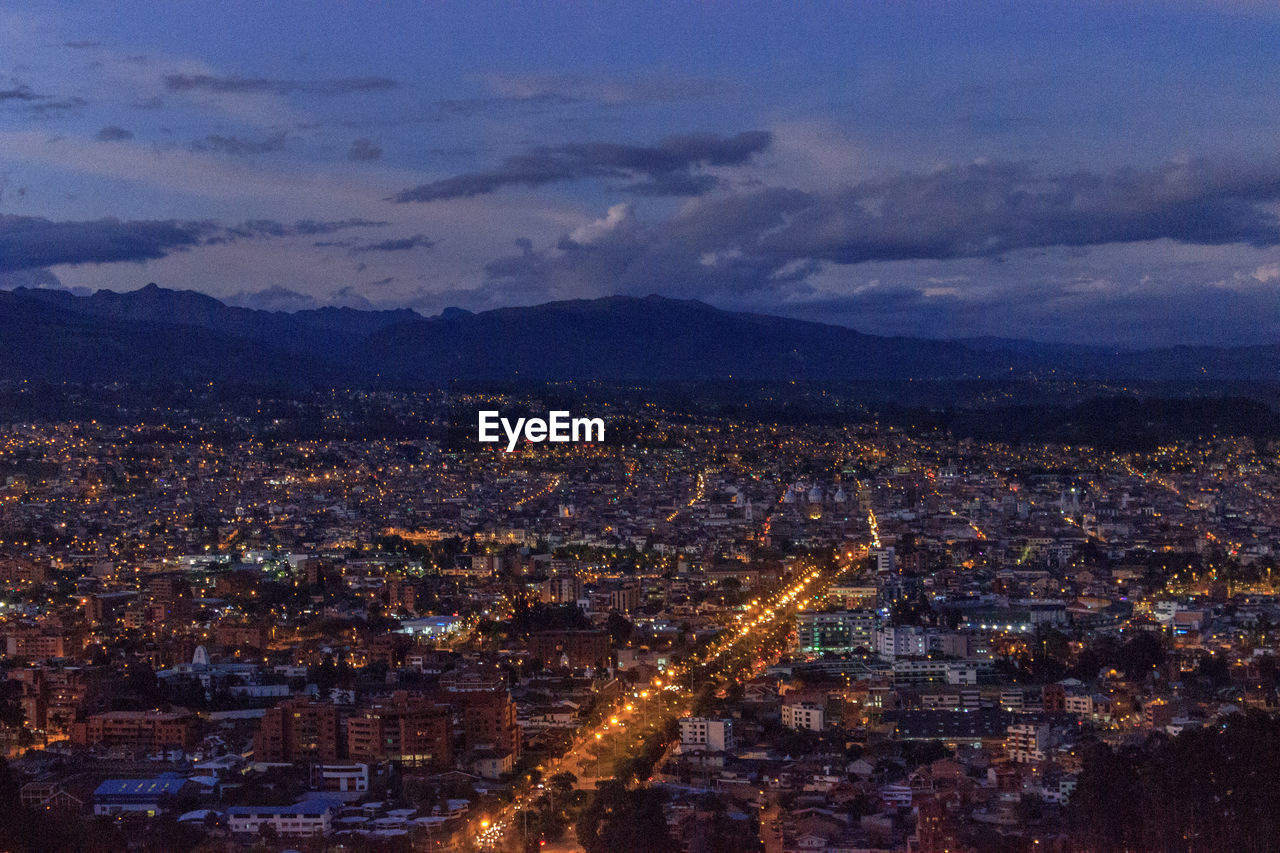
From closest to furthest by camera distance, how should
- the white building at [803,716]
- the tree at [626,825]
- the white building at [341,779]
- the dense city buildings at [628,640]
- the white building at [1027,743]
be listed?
1. the tree at [626,825]
2. the dense city buildings at [628,640]
3. the white building at [341,779]
4. the white building at [1027,743]
5. the white building at [803,716]

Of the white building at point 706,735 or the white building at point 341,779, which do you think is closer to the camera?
the white building at point 341,779

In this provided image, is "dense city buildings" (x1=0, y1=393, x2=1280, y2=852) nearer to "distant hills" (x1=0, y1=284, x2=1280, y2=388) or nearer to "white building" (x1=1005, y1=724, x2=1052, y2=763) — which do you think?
"white building" (x1=1005, y1=724, x2=1052, y2=763)

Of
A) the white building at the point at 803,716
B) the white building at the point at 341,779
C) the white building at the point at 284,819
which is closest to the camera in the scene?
the white building at the point at 284,819

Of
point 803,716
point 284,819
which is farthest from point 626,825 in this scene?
point 803,716

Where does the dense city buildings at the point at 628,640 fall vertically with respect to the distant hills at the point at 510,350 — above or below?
below

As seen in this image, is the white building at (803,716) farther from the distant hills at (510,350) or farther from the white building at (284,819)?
the distant hills at (510,350)

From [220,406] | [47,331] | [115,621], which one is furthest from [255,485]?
[47,331]

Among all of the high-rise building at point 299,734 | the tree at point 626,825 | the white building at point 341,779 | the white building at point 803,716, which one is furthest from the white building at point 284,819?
the white building at point 803,716

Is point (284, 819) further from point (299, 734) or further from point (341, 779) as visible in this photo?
point (299, 734)

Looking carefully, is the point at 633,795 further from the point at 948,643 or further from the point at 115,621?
the point at 115,621
